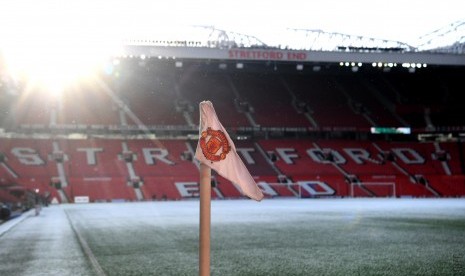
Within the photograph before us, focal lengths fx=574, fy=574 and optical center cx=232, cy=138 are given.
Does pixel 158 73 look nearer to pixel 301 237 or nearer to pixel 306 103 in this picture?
pixel 306 103

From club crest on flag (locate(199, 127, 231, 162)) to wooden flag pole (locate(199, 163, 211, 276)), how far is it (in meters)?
0.09

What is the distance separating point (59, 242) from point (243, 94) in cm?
3797

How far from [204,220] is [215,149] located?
476 mm

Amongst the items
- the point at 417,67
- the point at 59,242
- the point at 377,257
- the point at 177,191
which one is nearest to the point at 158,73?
the point at 177,191

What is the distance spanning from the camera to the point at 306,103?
161 ft

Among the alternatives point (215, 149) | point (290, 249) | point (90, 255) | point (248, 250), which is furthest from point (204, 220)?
point (290, 249)

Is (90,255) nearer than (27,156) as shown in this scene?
Yes

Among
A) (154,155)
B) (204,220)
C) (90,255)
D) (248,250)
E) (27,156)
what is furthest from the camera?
(154,155)

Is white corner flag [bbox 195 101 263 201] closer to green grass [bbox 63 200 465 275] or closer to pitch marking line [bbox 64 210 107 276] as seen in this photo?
green grass [bbox 63 200 465 275]

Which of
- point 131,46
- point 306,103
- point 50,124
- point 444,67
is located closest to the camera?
point 131,46

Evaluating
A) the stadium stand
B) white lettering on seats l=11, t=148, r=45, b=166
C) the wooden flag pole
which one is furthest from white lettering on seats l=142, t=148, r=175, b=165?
the wooden flag pole

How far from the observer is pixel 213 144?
3832 mm

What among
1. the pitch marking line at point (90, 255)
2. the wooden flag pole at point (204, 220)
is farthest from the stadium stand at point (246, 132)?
the wooden flag pole at point (204, 220)

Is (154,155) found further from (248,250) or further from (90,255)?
(90,255)
